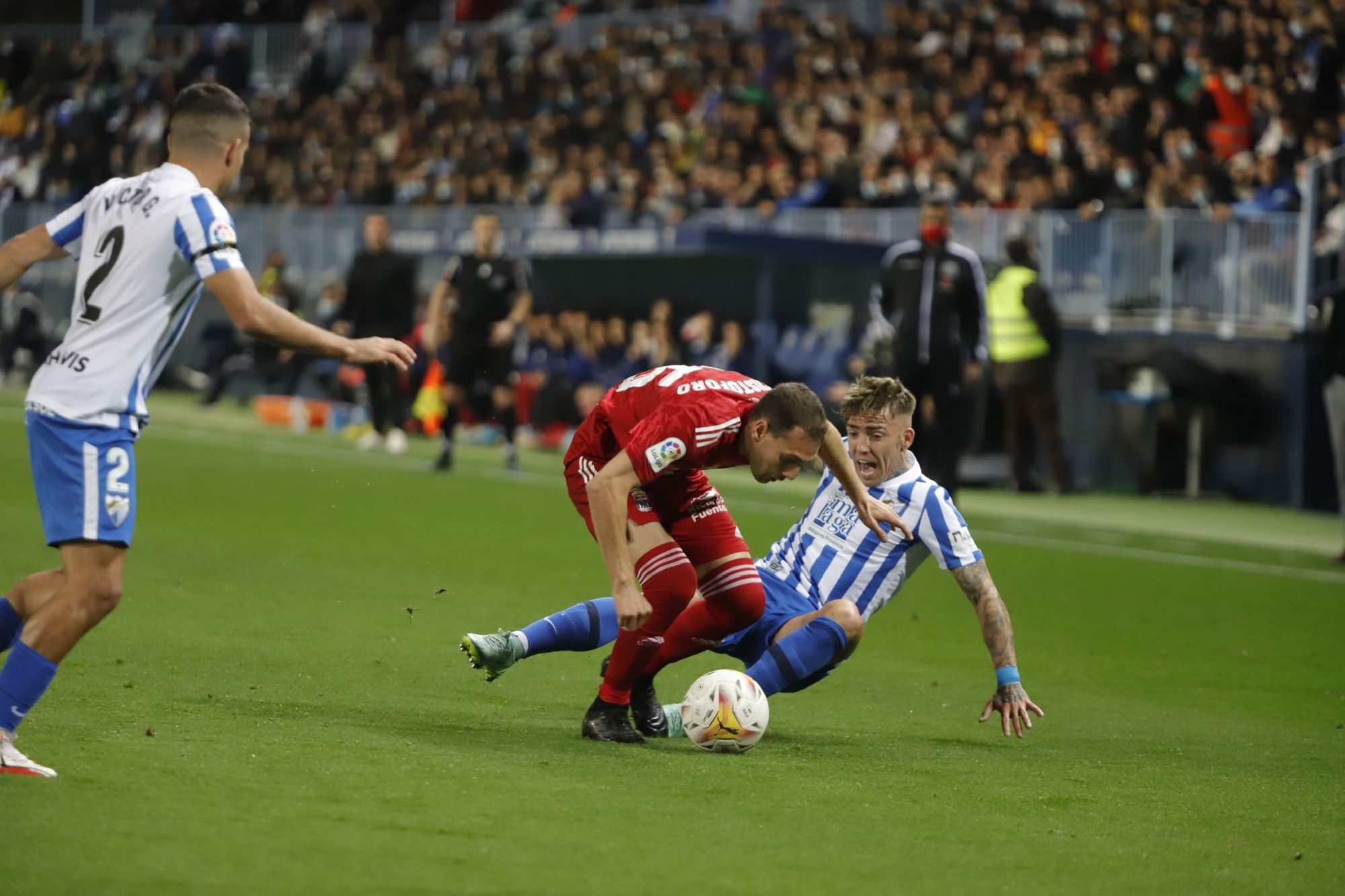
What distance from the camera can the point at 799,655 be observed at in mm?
6086

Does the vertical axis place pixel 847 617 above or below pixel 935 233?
below

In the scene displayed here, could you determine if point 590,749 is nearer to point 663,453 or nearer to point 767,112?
point 663,453

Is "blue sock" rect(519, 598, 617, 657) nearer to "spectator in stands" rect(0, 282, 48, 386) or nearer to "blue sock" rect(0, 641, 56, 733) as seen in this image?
"blue sock" rect(0, 641, 56, 733)

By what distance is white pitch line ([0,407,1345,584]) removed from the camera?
12289mm

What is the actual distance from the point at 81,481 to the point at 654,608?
1.93m

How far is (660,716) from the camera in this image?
19.7 feet

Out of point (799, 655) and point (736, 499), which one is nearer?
point (799, 655)

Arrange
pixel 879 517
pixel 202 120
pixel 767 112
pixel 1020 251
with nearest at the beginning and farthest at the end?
pixel 202 120 < pixel 879 517 < pixel 1020 251 < pixel 767 112

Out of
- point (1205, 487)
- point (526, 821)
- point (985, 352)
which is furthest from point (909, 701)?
point (1205, 487)

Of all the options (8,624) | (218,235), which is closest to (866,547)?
(218,235)

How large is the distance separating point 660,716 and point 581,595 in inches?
131

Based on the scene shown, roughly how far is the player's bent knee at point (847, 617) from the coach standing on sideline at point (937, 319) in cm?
831

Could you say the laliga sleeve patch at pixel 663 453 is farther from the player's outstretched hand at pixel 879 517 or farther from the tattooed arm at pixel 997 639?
the tattooed arm at pixel 997 639

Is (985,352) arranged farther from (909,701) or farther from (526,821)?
(526,821)
